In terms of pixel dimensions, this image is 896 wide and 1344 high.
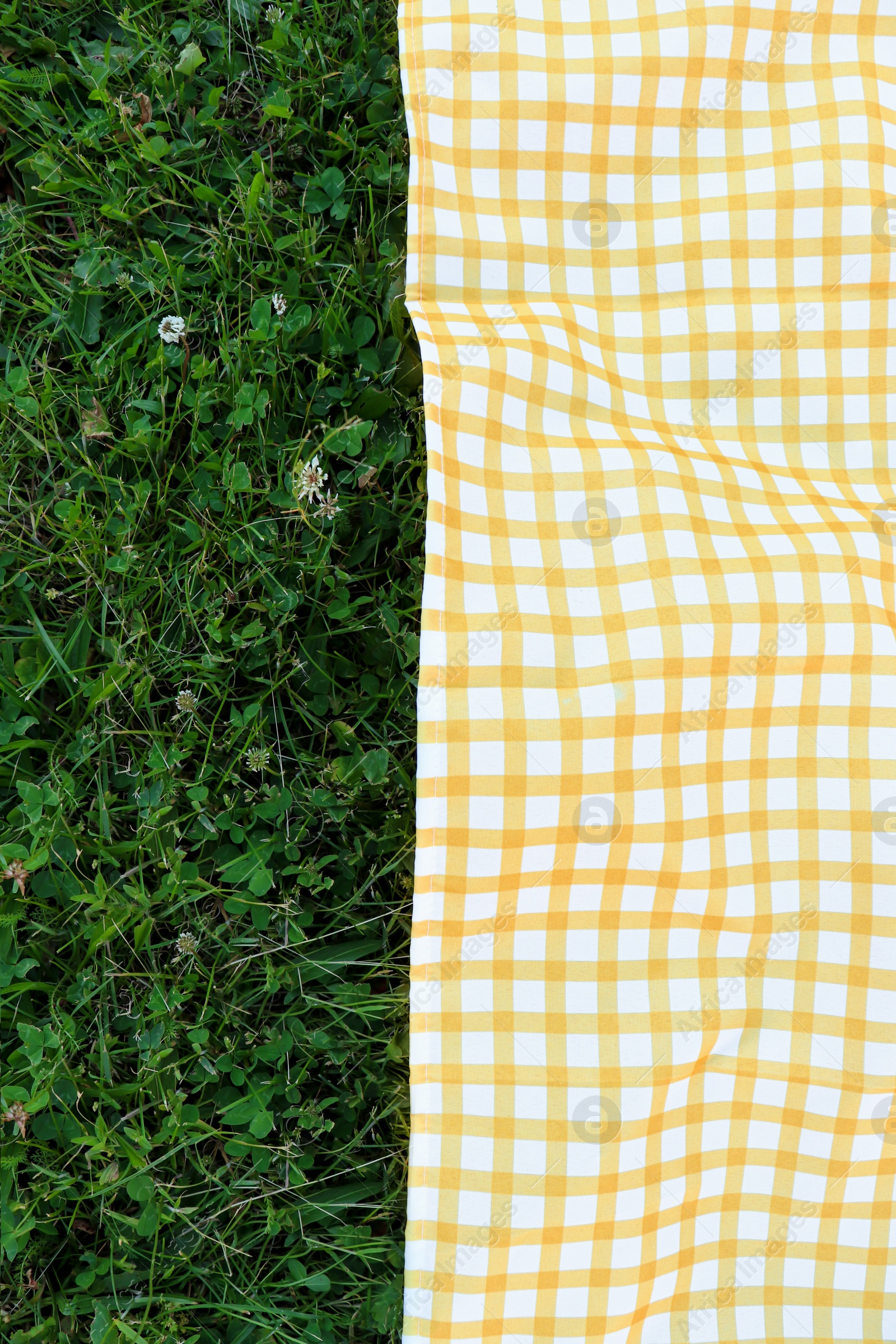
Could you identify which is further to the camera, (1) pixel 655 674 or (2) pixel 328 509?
(2) pixel 328 509

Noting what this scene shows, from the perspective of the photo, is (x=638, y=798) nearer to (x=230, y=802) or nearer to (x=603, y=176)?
(x=230, y=802)

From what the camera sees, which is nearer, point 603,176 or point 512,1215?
point 512,1215

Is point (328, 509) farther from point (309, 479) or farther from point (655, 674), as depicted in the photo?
point (655, 674)

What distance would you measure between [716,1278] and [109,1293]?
88 centimetres

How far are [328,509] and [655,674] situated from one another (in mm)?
551

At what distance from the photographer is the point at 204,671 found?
4.34ft

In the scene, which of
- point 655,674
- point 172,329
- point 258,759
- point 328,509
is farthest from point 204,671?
point 655,674

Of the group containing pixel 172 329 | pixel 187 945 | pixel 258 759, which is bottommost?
pixel 187 945

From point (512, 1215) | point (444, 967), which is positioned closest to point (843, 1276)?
point (512, 1215)

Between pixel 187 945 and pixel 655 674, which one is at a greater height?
pixel 655 674

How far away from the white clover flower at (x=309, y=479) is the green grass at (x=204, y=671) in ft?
0.04

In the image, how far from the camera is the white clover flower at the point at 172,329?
1.37 metres

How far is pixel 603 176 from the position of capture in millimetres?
1330

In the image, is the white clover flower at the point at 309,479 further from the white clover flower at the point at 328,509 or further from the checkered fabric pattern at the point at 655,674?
the checkered fabric pattern at the point at 655,674
